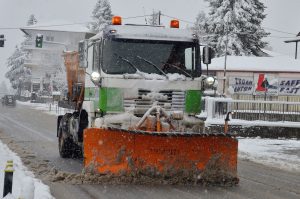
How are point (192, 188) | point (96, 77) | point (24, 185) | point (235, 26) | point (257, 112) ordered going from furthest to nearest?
point (235, 26), point (257, 112), point (96, 77), point (192, 188), point (24, 185)

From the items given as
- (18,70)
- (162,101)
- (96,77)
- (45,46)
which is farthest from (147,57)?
(18,70)

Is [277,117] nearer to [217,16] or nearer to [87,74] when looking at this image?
[87,74]

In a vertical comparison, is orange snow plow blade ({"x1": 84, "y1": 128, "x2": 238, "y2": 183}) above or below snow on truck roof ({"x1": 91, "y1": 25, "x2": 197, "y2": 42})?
below

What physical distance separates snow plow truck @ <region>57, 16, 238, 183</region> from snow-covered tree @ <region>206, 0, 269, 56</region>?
39741 millimetres

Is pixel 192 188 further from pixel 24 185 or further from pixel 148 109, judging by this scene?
pixel 24 185

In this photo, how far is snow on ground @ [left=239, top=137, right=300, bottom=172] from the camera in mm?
13781

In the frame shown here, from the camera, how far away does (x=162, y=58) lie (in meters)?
10.1

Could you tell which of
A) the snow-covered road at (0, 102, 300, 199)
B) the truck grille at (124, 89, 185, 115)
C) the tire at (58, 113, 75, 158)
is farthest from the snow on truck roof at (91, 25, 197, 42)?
the tire at (58, 113, 75, 158)

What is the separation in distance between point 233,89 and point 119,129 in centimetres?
2208

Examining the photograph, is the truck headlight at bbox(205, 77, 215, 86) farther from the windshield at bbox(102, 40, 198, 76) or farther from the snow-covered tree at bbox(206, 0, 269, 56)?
the snow-covered tree at bbox(206, 0, 269, 56)

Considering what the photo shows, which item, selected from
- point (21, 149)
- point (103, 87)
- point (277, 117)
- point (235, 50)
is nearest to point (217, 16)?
point (235, 50)

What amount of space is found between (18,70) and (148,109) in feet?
275

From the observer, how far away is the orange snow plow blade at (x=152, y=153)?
881 cm

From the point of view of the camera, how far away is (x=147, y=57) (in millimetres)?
10023
